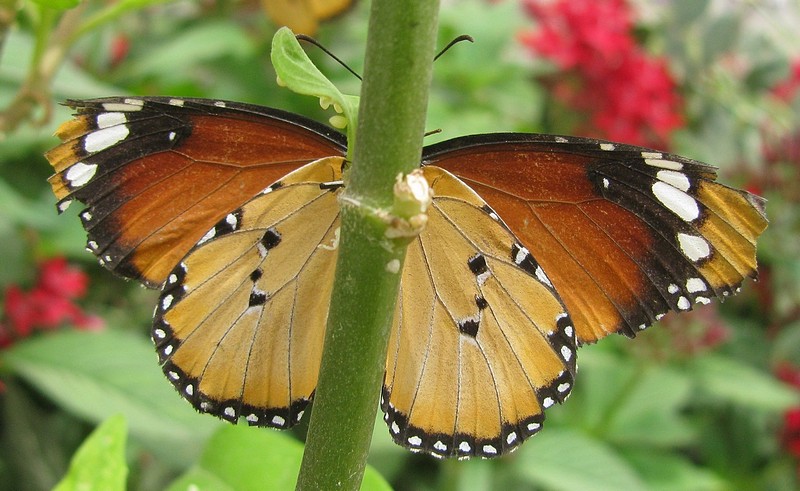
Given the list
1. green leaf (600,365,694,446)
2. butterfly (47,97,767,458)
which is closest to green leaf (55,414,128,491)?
butterfly (47,97,767,458)

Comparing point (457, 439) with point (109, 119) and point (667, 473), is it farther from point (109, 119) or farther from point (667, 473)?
point (667, 473)

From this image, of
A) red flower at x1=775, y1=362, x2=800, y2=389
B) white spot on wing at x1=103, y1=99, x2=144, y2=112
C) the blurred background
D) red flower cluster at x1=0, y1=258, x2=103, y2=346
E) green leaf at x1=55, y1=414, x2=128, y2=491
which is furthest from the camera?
red flower at x1=775, y1=362, x2=800, y2=389

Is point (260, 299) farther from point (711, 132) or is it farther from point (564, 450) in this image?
point (711, 132)

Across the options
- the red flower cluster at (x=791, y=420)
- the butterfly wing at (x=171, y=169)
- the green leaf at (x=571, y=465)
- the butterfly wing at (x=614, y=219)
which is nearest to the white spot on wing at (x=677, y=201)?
the butterfly wing at (x=614, y=219)

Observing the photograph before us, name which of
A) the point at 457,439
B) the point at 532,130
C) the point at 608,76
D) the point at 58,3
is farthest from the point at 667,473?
the point at 58,3

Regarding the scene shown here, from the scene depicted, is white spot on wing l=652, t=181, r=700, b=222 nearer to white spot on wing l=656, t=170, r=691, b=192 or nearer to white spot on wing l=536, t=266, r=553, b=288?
white spot on wing l=656, t=170, r=691, b=192
